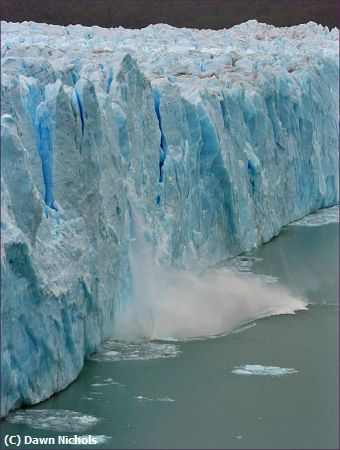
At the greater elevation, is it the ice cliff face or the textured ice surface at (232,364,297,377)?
the ice cliff face

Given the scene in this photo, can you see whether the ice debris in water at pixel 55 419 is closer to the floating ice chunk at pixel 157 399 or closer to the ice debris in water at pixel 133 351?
the floating ice chunk at pixel 157 399

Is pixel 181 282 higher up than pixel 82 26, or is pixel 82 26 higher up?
pixel 82 26

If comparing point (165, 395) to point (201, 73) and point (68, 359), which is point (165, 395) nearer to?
point (68, 359)

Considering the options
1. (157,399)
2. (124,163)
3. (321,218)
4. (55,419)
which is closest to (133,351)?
(157,399)

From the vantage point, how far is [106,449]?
6605 millimetres

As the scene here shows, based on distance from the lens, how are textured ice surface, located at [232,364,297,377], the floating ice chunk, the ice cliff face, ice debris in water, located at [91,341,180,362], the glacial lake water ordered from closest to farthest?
1. the glacial lake water
2. the ice cliff face
3. the floating ice chunk
4. textured ice surface, located at [232,364,297,377]
5. ice debris in water, located at [91,341,180,362]

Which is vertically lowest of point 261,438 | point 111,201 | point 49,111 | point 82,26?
point 261,438

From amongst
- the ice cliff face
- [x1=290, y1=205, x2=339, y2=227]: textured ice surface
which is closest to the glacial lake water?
the ice cliff face

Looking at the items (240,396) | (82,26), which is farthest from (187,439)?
(82,26)

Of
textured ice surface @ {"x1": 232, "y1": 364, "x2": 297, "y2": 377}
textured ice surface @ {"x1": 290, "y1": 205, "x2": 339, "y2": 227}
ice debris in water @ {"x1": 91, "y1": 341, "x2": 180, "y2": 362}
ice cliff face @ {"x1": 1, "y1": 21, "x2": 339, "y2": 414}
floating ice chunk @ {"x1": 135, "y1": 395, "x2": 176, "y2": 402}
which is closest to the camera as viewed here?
ice cliff face @ {"x1": 1, "y1": 21, "x2": 339, "y2": 414}

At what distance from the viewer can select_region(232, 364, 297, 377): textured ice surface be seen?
8047 mm

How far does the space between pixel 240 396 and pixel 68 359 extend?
124cm

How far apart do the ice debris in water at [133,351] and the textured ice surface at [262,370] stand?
0.54 metres

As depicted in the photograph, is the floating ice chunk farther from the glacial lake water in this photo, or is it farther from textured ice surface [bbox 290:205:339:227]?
textured ice surface [bbox 290:205:339:227]
